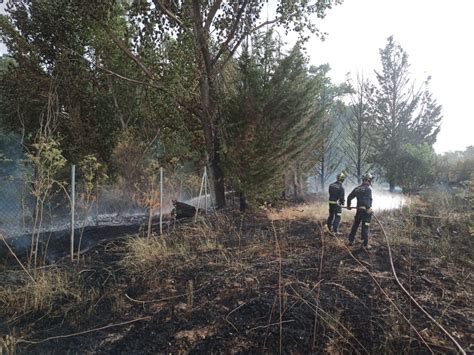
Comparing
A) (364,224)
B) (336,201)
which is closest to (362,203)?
(364,224)

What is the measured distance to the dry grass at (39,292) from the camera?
15.6 feet

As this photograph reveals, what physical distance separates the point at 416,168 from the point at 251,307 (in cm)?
2065

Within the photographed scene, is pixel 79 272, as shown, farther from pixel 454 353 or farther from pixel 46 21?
pixel 46 21

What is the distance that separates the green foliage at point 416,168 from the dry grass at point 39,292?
2022 cm

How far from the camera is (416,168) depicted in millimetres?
21859

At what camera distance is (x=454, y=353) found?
3416 mm

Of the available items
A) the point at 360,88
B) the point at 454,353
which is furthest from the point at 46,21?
the point at 360,88

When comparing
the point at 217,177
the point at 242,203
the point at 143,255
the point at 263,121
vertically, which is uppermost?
the point at 263,121

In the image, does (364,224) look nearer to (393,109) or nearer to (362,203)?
(362,203)

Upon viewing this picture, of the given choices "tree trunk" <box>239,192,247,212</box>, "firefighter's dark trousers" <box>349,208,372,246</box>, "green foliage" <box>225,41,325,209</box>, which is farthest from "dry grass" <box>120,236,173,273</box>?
"tree trunk" <box>239,192,247,212</box>

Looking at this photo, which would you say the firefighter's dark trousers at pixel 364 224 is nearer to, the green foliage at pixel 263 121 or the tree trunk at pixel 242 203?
the green foliage at pixel 263 121

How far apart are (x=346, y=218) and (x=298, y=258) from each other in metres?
6.08

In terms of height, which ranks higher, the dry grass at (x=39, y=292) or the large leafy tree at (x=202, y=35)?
the large leafy tree at (x=202, y=35)

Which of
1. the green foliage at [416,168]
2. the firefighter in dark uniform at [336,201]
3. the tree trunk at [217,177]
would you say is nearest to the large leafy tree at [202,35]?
the tree trunk at [217,177]
